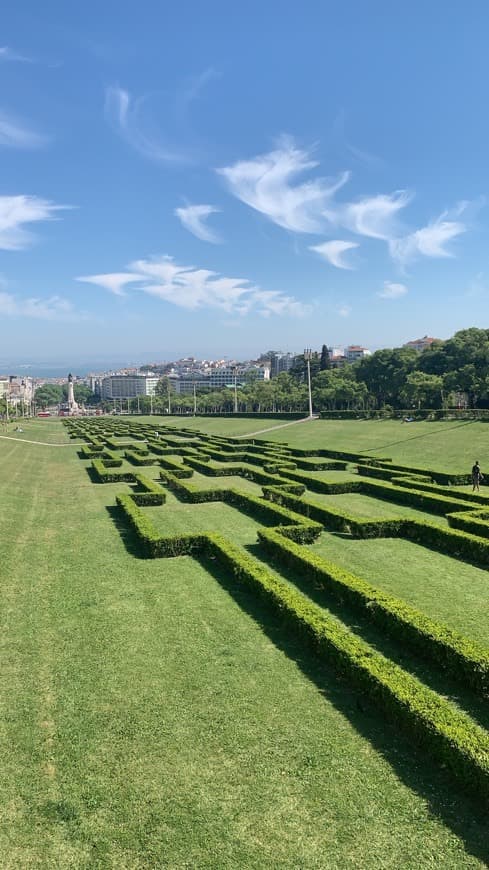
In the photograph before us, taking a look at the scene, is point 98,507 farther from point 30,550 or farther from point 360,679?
point 360,679

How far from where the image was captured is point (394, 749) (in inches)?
280

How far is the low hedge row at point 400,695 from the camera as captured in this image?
20.4 ft

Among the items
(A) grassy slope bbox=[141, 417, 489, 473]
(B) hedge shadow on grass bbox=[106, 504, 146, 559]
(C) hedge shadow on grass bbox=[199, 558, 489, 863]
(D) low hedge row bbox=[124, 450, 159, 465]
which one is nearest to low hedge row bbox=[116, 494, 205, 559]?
(B) hedge shadow on grass bbox=[106, 504, 146, 559]

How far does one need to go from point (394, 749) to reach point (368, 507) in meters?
16.0

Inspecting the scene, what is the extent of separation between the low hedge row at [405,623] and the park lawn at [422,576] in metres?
1.25

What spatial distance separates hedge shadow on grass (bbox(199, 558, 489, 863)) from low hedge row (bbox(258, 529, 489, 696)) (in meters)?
1.56

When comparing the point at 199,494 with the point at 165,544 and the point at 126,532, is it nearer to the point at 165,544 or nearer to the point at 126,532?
the point at 126,532

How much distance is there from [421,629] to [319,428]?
5824cm

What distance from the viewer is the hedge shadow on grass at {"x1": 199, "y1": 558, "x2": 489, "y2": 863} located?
5.86m

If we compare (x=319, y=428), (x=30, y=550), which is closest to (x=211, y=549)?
(x=30, y=550)

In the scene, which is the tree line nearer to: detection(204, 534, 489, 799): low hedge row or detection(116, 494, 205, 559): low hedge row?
detection(116, 494, 205, 559): low hedge row

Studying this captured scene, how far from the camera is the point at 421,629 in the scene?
9.38 metres

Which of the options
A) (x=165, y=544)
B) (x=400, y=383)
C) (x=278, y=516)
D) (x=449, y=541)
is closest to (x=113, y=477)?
(x=278, y=516)

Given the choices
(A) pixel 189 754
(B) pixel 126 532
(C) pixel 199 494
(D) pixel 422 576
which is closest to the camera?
(A) pixel 189 754
